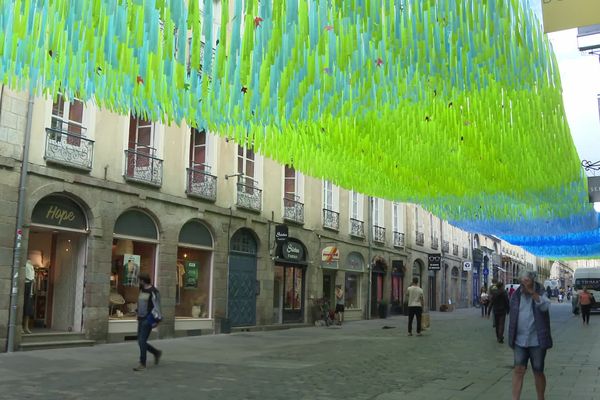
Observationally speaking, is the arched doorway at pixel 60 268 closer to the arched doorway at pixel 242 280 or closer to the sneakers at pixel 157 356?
the sneakers at pixel 157 356

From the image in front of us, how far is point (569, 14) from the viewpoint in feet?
17.3

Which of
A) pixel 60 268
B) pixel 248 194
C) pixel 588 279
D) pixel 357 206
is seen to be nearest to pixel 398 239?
pixel 357 206

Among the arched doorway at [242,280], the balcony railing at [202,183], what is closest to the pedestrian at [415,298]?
the arched doorway at [242,280]

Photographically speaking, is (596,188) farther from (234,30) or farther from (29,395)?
(29,395)

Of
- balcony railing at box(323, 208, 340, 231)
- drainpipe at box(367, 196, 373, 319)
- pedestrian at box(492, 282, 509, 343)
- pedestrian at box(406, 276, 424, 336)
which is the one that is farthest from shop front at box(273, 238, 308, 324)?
pedestrian at box(492, 282, 509, 343)

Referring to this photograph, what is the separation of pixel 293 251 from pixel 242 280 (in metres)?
3.28

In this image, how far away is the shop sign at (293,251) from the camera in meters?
23.0

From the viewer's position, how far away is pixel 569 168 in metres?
15.0

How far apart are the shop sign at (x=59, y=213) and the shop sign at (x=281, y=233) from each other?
7818 millimetres

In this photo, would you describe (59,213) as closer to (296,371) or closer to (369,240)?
(296,371)

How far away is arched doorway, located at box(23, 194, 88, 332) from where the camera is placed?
15.2m

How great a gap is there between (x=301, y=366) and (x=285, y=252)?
11429 mm

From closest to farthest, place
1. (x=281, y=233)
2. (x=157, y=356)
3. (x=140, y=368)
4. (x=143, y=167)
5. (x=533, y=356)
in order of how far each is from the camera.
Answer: (x=533, y=356), (x=140, y=368), (x=157, y=356), (x=143, y=167), (x=281, y=233)

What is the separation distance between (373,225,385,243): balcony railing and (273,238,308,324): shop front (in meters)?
7.28
